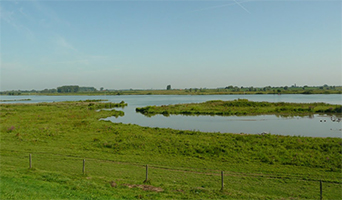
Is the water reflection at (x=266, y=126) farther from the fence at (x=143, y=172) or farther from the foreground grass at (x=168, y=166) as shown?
the fence at (x=143, y=172)

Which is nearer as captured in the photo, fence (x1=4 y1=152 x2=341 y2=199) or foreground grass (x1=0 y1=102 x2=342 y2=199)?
foreground grass (x1=0 y1=102 x2=342 y2=199)

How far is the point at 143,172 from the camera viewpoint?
71.1 feet

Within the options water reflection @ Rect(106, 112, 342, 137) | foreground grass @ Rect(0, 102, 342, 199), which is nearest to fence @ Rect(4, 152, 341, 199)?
foreground grass @ Rect(0, 102, 342, 199)

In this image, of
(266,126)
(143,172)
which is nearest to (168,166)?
(143,172)

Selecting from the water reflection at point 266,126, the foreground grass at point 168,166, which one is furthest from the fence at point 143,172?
the water reflection at point 266,126

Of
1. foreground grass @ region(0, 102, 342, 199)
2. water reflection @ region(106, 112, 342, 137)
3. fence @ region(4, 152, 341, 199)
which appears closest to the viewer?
foreground grass @ region(0, 102, 342, 199)

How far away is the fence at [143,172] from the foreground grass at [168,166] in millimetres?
84

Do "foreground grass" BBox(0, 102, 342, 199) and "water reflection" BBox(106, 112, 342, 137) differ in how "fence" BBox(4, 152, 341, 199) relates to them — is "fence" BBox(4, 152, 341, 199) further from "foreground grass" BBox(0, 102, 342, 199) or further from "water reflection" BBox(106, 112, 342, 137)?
"water reflection" BBox(106, 112, 342, 137)

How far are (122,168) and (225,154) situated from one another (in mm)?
11682

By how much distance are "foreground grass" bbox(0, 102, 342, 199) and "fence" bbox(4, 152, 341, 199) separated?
0.28ft

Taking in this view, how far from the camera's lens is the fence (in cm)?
1945

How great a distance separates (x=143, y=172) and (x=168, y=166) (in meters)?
2.90

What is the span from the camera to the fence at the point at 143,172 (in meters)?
19.5

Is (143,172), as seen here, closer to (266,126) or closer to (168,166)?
(168,166)
